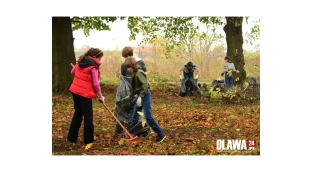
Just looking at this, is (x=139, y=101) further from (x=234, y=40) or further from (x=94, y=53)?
(x=234, y=40)

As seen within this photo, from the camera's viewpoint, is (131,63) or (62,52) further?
(62,52)

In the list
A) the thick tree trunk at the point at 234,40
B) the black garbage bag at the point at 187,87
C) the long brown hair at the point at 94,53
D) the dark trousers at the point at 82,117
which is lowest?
the dark trousers at the point at 82,117

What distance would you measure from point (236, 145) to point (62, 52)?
6595 mm

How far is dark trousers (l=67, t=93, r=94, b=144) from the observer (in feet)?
21.7

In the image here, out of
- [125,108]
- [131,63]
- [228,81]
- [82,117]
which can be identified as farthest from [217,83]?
[82,117]

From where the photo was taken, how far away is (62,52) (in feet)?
38.4

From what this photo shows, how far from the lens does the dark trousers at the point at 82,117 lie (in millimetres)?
6609

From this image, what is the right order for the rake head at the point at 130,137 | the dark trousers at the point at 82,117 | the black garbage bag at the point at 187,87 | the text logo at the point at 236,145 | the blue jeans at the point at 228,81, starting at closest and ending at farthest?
1. the text logo at the point at 236,145
2. the dark trousers at the point at 82,117
3. the rake head at the point at 130,137
4. the blue jeans at the point at 228,81
5. the black garbage bag at the point at 187,87

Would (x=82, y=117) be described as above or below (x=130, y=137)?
above

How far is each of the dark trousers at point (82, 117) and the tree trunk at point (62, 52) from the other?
4.79 metres

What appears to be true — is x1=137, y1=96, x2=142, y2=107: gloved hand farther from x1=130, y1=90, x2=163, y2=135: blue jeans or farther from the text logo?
the text logo

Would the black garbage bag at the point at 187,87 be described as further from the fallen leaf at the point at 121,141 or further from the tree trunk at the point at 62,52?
the fallen leaf at the point at 121,141

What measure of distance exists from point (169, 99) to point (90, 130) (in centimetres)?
569

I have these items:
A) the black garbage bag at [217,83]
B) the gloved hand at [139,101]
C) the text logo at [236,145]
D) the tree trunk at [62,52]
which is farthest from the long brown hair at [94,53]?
the black garbage bag at [217,83]
